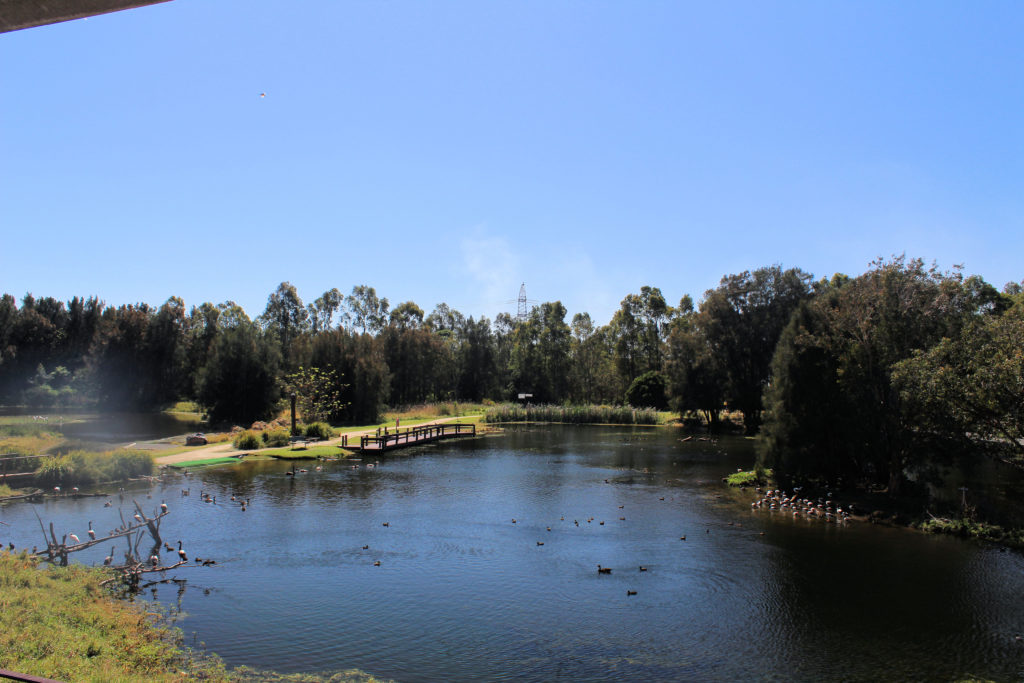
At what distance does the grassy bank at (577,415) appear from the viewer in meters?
63.8

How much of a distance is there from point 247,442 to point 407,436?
10593mm

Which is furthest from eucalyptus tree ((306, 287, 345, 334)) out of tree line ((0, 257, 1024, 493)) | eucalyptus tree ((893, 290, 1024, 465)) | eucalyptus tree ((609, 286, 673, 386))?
eucalyptus tree ((893, 290, 1024, 465))

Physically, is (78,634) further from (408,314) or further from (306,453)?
(408,314)

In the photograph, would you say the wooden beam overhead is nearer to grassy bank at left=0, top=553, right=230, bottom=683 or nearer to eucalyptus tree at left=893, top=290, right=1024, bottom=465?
grassy bank at left=0, top=553, right=230, bottom=683

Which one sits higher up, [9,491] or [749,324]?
[749,324]

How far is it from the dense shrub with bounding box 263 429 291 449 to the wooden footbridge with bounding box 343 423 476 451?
3752mm

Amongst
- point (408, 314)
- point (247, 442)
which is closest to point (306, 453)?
point (247, 442)

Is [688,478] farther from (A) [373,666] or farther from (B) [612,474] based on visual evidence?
(A) [373,666]

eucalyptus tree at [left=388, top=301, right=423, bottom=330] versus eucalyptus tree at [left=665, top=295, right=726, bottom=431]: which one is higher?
eucalyptus tree at [left=388, top=301, right=423, bottom=330]

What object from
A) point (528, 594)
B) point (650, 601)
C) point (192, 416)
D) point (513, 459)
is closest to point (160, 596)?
point (528, 594)

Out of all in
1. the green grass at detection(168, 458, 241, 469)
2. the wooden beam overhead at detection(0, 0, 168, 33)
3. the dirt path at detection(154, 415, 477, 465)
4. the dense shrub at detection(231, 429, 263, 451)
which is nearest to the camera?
the wooden beam overhead at detection(0, 0, 168, 33)

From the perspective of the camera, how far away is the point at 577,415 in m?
66.2

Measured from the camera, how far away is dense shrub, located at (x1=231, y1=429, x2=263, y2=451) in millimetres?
36406

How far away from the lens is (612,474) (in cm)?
3172
